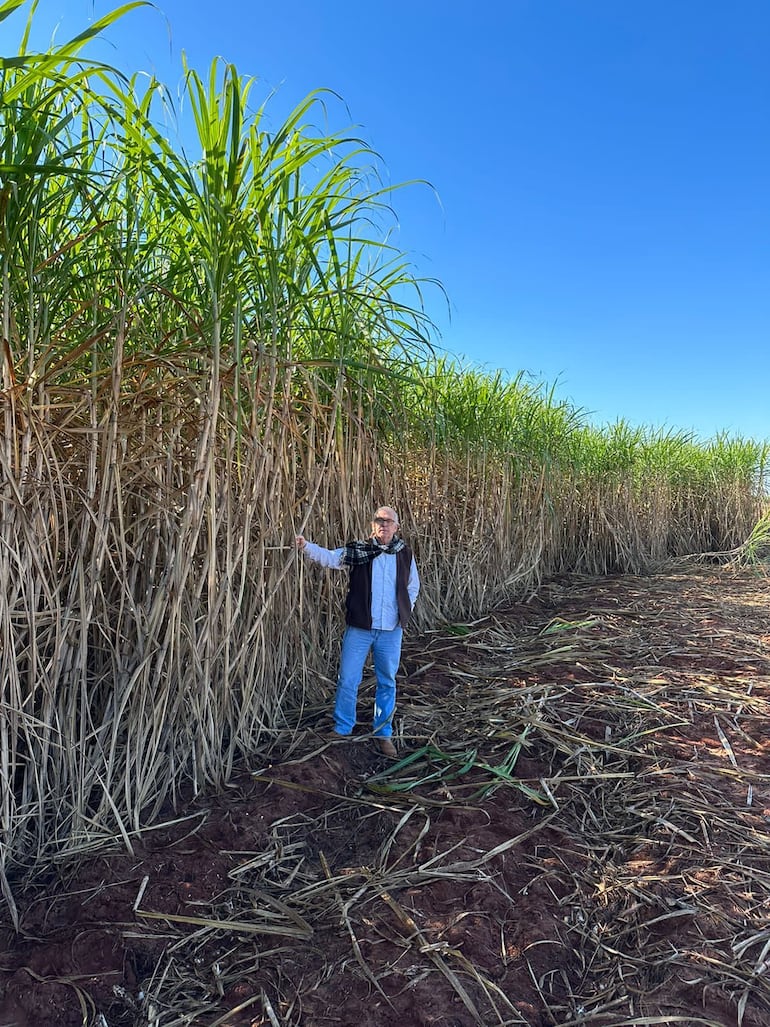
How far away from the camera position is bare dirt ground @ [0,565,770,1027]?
52.0 inches

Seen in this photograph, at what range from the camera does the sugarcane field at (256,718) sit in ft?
4.59

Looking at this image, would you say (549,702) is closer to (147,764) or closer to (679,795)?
(679,795)

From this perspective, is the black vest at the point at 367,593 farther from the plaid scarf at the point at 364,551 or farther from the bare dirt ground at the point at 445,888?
the bare dirt ground at the point at 445,888

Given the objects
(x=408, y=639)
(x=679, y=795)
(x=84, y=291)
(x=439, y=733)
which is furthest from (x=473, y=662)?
(x=84, y=291)

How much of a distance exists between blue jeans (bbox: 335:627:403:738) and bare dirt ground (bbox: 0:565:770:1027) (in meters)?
0.09

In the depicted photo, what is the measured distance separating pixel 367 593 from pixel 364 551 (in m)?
0.17

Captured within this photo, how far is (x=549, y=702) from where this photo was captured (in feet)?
8.78

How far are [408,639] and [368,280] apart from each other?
201cm

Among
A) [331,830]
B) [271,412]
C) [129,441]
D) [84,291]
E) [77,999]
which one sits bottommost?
[77,999]

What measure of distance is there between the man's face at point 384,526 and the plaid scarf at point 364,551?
3cm

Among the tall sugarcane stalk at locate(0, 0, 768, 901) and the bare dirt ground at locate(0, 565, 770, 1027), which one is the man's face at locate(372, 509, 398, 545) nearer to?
the tall sugarcane stalk at locate(0, 0, 768, 901)

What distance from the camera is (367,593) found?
2.39 meters

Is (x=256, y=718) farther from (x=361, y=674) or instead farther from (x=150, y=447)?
(x=150, y=447)

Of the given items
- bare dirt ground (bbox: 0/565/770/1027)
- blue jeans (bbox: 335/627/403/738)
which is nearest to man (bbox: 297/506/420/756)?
blue jeans (bbox: 335/627/403/738)
